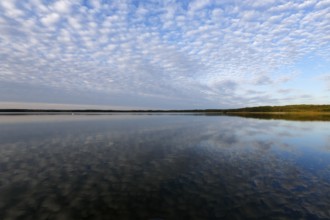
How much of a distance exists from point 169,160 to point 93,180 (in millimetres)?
7165

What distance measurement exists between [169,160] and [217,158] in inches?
169

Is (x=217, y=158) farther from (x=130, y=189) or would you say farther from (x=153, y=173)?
(x=130, y=189)

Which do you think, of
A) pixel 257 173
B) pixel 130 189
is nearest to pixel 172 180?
pixel 130 189

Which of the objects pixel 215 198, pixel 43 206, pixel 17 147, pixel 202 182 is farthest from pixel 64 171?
pixel 17 147

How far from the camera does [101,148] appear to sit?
961 inches

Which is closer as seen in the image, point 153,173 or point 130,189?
point 130,189

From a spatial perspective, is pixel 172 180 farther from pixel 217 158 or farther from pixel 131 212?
pixel 217 158

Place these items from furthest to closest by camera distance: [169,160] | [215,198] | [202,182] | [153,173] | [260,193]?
[169,160] → [153,173] → [202,182] → [260,193] → [215,198]

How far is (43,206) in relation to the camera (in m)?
10.3

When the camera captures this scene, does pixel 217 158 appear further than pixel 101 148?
No

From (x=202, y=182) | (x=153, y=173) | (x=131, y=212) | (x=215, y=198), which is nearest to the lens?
(x=131, y=212)

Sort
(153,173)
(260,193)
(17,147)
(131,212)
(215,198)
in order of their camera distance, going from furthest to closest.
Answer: (17,147)
(153,173)
(260,193)
(215,198)
(131,212)

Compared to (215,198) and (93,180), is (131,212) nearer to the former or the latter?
(215,198)

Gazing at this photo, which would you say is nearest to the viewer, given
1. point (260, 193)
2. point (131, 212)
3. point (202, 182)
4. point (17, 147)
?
point (131, 212)
